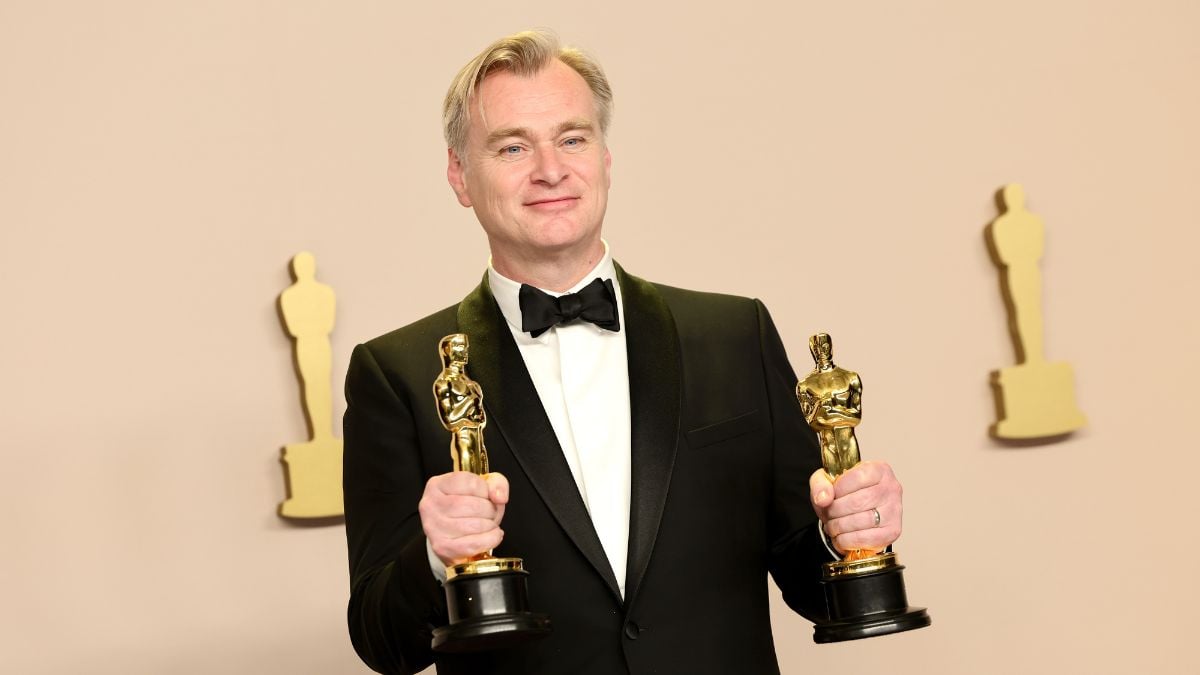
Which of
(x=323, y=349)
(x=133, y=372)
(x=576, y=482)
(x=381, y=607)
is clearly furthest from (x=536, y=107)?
(x=133, y=372)

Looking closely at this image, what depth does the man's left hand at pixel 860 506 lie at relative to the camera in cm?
193

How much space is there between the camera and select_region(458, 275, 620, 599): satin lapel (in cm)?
212

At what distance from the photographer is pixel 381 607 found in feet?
6.72

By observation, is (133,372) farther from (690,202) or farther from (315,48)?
(690,202)

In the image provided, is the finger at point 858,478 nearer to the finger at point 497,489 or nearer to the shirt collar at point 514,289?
the finger at point 497,489

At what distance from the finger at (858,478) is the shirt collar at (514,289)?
58 centimetres

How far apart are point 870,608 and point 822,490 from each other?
0.56ft

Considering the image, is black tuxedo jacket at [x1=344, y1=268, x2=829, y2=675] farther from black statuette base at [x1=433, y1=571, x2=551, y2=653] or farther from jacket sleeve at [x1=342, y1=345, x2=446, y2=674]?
black statuette base at [x1=433, y1=571, x2=551, y2=653]

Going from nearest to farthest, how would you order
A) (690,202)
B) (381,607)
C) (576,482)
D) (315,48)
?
(381,607), (576,482), (315,48), (690,202)

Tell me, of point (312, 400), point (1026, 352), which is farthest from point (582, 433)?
point (1026, 352)

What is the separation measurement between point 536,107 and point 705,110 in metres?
1.60

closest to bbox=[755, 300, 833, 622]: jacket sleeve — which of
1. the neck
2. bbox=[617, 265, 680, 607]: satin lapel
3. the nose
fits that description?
bbox=[617, 265, 680, 607]: satin lapel

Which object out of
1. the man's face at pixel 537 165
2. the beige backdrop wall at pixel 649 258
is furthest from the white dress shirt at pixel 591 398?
the beige backdrop wall at pixel 649 258

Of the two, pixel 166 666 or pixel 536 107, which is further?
pixel 166 666
